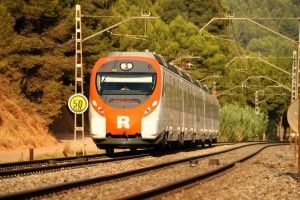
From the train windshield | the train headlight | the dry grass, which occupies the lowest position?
the dry grass

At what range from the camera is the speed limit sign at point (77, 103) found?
2897 cm

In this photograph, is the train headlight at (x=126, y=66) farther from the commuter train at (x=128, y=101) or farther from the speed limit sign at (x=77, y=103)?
the speed limit sign at (x=77, y=103)

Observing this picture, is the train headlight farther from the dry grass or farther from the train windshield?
the dry grass

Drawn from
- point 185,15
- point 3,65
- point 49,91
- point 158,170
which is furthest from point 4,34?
point 185,15

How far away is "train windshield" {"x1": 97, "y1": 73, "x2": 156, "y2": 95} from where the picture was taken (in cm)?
2684

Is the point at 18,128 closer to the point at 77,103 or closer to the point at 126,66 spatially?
the point at 77,103

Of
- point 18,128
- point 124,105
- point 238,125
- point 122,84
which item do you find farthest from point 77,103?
point 238,125

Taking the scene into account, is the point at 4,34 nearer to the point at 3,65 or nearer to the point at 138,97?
the point at 3,65

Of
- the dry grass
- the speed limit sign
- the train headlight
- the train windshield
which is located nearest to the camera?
the train windshield

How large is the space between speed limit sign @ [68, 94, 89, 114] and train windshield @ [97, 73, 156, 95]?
2.09 m

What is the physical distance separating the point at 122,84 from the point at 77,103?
2.96 metres

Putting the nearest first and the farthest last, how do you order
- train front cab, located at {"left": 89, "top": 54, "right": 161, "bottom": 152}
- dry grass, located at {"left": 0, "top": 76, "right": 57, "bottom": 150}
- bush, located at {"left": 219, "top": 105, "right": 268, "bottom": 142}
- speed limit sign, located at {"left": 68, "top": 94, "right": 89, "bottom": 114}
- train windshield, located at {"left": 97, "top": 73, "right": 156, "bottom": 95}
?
train front cab, located at {"left": 89, "top": 54, "right": 161, "bottom": 152}, train windshield, located at {"left": 97, "top": 73, "right": 156, "bottom": 95}, speed limit sign, located at {"left": 68, "top": 94, "right": 89, "bottom": 114}, dry grass, located at {"left": 0, "top": 76, "right": 57, "bottom": 150}, bush, located at {"left": 219, "top": 105, "right": 268, "bottom": 142}

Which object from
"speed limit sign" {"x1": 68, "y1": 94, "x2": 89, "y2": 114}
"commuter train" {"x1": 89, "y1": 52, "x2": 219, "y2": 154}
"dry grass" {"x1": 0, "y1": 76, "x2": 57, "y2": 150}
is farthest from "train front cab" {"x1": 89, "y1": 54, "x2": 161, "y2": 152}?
"dry grass" {"x1": 0, "y1": 76, "x2": 57, "y2": 150}

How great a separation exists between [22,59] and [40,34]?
5.28m
